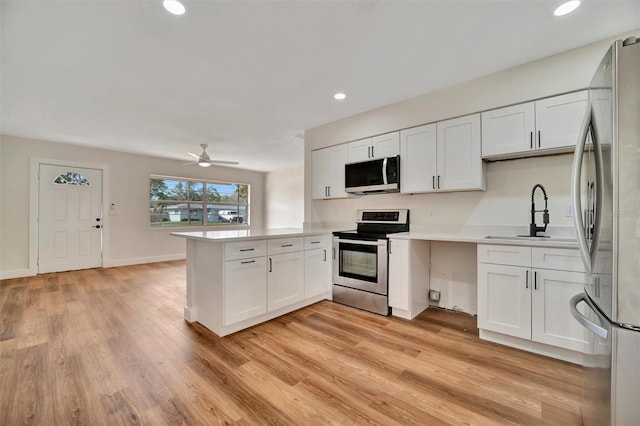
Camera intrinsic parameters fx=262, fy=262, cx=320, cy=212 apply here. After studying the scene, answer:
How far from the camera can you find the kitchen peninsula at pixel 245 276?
245 cm

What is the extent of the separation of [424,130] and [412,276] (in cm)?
166

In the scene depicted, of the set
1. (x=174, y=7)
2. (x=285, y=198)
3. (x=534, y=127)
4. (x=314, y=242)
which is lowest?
(x=314, y=242)

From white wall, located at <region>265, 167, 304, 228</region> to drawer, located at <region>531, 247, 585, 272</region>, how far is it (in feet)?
18.5

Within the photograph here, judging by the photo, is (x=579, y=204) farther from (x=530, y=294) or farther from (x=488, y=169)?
(x=488, y=169)

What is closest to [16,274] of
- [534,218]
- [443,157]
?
[443,157]

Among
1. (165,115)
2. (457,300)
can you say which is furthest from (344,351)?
(165,115)

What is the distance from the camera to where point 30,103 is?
3.21 meters

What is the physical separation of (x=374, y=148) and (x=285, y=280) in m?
2.00

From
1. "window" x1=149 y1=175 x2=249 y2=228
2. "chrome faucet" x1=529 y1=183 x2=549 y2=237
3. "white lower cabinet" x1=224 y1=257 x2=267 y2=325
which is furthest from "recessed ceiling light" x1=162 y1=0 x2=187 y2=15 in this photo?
"window" x1=149 y1=175 x2=249 y2=228

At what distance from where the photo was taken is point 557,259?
79.6 inches

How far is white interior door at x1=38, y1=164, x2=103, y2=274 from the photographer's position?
4.81 metres

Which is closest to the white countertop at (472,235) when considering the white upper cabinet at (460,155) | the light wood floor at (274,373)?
the white upper cabinet at (460,155)

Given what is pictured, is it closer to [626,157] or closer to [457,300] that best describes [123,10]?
[626,157]

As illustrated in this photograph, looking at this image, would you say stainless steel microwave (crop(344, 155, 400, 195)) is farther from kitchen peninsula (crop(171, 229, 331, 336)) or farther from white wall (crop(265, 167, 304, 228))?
white wall (crop(265, 167, 304, 228))
